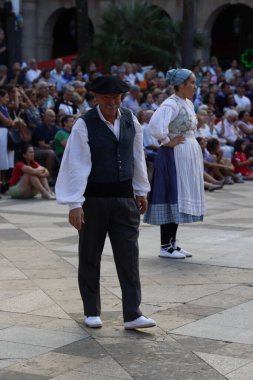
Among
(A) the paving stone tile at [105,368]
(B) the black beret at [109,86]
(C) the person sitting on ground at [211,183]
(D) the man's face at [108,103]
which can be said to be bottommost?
(C) the person sitting on ground at [211,183]

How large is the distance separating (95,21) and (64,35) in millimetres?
3146

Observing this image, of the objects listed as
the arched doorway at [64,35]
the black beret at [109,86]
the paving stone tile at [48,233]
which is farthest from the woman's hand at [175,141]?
the arched doorway at [64,35]

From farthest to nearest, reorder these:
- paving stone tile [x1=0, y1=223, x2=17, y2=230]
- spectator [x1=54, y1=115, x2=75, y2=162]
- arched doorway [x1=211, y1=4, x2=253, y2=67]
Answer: arched doorway [x1=211, y1=4, x2=253, y2=67], spectator [x1=54, y1=115, x2=75, y2=162], paving stone tile [x1=0, y1=223, x2=17, y2=230]

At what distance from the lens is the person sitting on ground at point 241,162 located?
19.3m

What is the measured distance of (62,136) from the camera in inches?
622

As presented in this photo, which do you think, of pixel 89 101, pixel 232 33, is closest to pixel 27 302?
pixel 89 101

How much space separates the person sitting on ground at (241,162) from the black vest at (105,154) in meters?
12.7

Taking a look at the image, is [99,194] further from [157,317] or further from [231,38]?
[231,38]

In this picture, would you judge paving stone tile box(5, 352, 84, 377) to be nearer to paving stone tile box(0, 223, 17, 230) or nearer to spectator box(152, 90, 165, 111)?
paving stone tile box(0, 223, 17, 230)

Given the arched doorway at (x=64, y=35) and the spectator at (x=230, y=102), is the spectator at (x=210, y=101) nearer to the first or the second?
the spectator at (x=230, y=102)

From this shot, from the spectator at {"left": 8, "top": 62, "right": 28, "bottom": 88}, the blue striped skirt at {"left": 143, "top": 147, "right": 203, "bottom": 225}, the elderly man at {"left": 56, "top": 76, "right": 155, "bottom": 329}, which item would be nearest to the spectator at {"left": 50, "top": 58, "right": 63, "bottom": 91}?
the spectator at {"left": 8, "top": 62, "right": 28, "bottom": 88}

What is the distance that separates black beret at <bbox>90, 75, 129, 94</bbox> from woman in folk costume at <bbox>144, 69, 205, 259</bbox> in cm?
277

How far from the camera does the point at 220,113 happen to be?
73.1 feet

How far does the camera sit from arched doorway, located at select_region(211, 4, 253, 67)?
1393 inches
